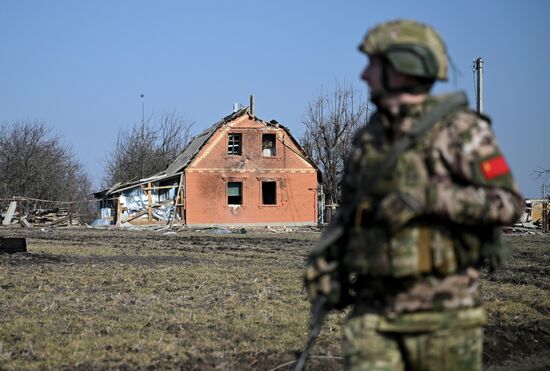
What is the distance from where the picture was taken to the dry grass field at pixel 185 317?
696cm

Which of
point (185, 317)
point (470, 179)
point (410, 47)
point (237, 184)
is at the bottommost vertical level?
point (185, 317)

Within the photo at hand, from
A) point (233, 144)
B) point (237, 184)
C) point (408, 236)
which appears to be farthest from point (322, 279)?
point (233, 144)

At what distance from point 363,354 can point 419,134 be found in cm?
100

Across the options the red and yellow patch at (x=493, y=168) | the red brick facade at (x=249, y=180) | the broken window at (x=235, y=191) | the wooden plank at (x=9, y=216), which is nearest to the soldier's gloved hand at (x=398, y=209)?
the red and yellow patch at (x=493, y=168)

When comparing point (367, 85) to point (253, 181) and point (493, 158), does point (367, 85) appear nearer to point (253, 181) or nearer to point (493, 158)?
point (493, 158)

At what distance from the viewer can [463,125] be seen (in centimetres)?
322

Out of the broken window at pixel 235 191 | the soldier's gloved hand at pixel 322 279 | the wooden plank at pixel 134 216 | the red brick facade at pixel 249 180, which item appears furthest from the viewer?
the broken window at pixel 235 191

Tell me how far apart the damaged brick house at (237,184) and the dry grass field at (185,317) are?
29775 millimetres

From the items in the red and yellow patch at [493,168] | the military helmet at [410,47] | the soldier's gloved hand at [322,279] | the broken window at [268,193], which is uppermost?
the broken window at [268,193]

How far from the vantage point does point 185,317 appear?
9.01 meters

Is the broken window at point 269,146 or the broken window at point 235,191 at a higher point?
the broken window at point 269,146

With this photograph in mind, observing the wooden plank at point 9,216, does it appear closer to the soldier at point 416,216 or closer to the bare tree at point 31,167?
the bare tree at point 31,167

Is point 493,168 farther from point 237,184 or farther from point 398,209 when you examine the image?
point 237,184

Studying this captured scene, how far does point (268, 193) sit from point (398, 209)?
4555 cm
